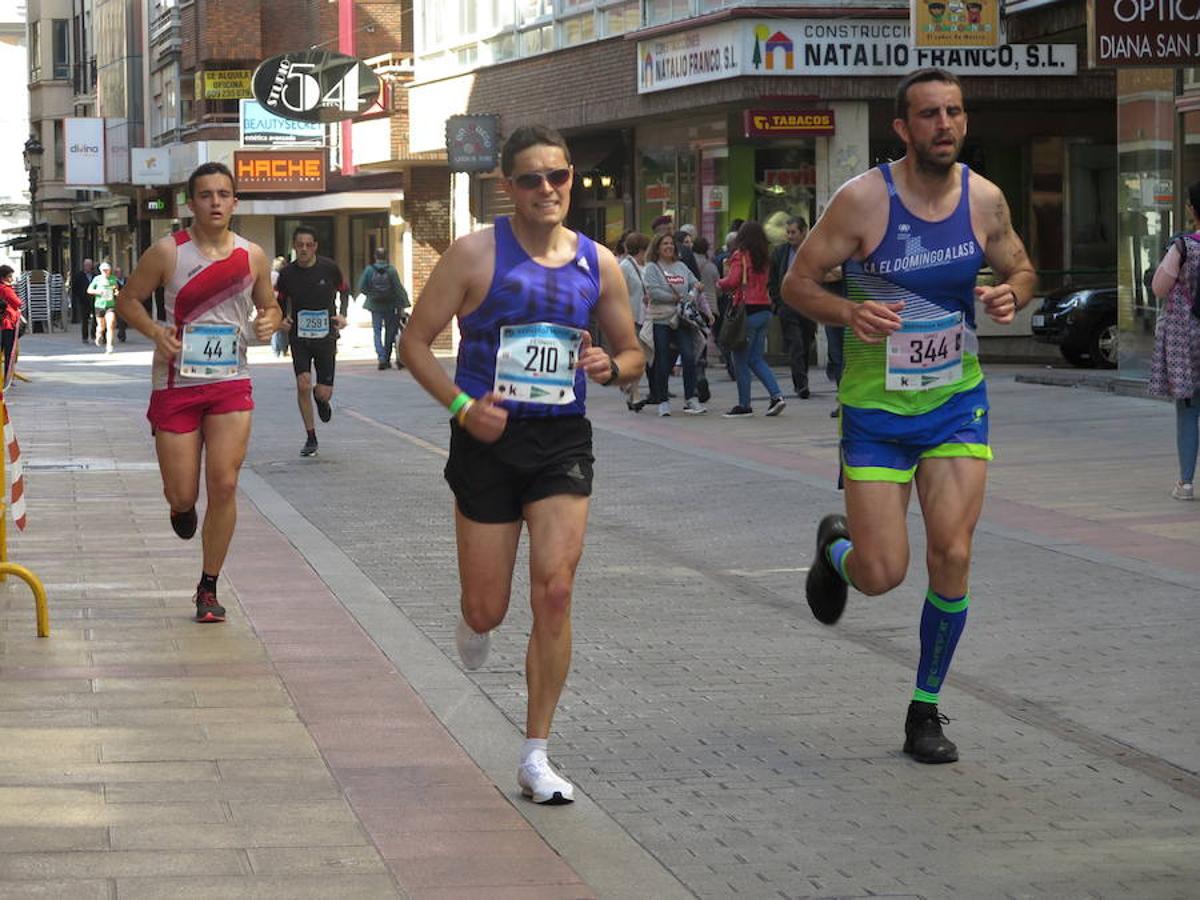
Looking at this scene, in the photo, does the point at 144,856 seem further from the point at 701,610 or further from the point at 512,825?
the point at 701,610

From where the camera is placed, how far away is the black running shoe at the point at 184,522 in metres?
9.60

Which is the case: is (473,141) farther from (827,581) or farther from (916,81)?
(916,81)

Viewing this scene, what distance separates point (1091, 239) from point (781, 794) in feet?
86.2

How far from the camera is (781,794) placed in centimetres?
616

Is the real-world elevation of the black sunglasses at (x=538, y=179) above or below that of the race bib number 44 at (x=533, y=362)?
above

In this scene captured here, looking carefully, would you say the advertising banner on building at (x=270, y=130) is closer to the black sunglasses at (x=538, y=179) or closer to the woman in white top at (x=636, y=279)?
the woman in white top at (x=636, y=279)

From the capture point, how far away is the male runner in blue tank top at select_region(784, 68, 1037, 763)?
6.54m

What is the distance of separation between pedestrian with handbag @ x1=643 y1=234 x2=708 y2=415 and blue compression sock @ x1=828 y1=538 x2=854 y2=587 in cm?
1381

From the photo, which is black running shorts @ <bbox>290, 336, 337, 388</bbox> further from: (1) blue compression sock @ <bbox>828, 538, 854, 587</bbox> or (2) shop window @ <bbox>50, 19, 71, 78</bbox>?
(2) shop window @ <bbox>50, 19, 71, 78</bbox>

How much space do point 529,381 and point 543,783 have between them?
107 cm

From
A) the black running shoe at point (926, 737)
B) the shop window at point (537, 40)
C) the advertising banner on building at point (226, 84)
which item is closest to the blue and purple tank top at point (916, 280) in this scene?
the black running shoe at point (926, 737)

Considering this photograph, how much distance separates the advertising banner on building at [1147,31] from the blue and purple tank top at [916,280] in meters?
13.4

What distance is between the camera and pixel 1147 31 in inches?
762

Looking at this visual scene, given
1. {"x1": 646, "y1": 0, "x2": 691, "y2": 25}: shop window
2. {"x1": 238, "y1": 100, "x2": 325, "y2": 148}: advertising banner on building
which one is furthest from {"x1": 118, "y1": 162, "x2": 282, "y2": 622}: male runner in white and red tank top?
{"x1": 238, "y1": 100, "x2": 325, "y2": 148}: advertising banner on building
